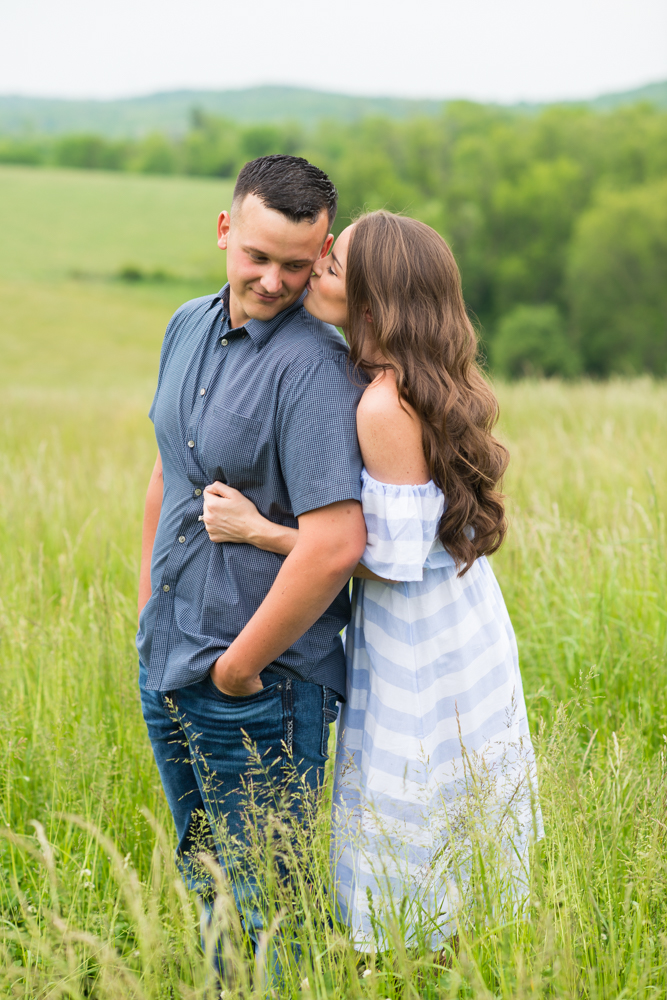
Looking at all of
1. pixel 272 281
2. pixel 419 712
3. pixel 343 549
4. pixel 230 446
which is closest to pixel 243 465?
pixel 230 446

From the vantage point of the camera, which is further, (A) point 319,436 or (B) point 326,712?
(B) point 326,712

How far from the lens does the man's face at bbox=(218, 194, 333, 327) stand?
1895 millimetres

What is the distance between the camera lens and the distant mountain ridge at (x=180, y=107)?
509 feet

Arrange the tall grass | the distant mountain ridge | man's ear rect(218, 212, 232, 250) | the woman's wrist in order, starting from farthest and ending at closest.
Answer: the distant mountain ridge < man's ear rect(218, 212, 232, 250) < the woman's wrist < the tall grass

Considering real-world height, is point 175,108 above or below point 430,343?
above

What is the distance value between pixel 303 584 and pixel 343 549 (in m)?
0.13

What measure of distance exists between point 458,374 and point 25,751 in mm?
1985

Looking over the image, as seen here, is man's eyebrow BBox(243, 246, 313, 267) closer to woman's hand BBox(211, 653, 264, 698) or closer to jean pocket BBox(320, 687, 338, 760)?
woman's hand BBox(211, 653, 264, 698)

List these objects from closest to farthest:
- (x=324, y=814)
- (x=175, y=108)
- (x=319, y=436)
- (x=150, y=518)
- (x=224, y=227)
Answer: (x=324, y=814) → (x=319, y=436) → (x=224, y=227) → (x=150, y=518) → (x=175, y=108)

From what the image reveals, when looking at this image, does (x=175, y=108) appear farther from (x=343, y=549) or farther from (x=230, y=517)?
(x=343, y=549)

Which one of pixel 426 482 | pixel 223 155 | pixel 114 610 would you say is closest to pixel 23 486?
pixel 114 610

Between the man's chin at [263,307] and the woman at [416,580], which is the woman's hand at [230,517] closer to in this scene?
the woman at [416,580]

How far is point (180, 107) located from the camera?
588 ft

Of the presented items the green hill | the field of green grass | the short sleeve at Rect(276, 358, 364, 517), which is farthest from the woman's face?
the green hill
